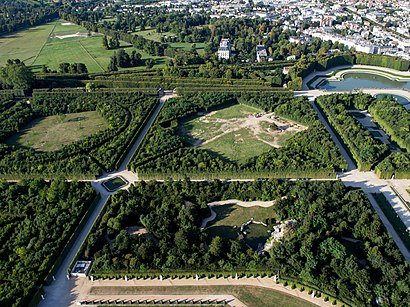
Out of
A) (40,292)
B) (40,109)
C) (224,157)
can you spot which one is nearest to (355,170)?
(224,157)

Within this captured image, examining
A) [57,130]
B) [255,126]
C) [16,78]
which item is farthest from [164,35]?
[255,126]

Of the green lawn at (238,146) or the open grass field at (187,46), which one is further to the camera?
the open grass field at (187,46)

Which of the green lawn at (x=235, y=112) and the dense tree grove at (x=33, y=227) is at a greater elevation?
the dense tree grove at (x=33, y=227)

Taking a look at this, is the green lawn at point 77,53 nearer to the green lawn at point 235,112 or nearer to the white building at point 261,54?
the white building at point 261,54

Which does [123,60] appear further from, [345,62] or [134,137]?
[345,62]

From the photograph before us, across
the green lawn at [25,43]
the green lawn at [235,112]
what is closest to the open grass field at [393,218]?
the green lawn at [235,112]

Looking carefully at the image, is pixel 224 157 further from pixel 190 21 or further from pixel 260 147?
pixel 190 21
